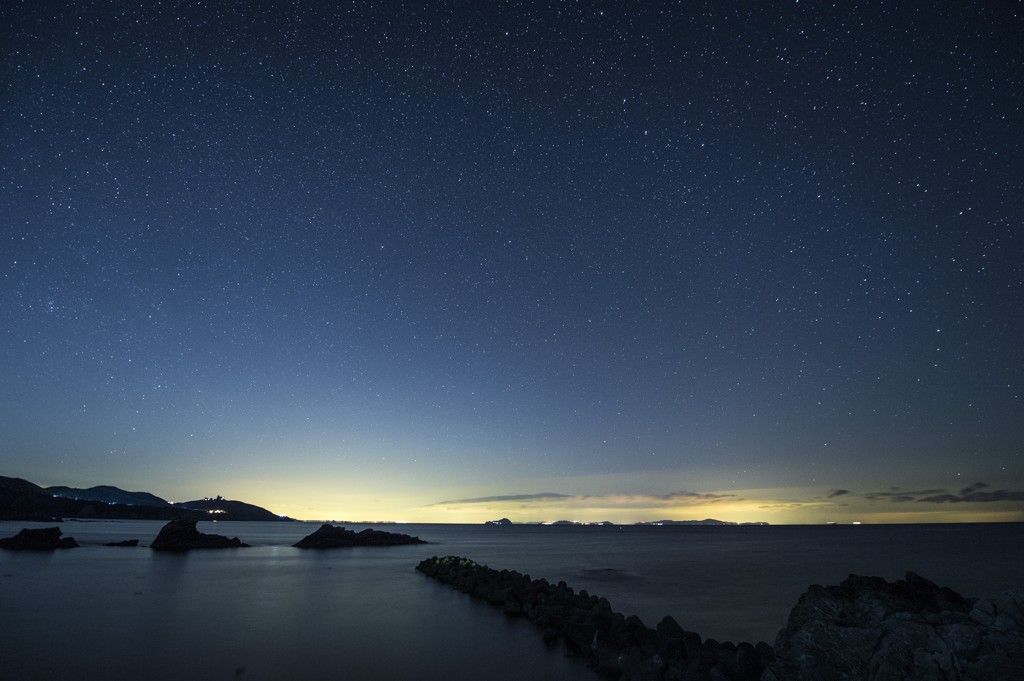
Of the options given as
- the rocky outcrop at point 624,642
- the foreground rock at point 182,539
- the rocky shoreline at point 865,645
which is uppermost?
the rocky shoreline at point 865,645

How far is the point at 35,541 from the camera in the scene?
4141 centimetres

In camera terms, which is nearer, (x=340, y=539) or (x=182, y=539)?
(x=182, y=539)

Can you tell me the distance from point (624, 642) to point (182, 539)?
5001cm

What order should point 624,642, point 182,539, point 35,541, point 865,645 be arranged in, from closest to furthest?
point 865,645 → point 624,642 → point 35,541 → point 182,539

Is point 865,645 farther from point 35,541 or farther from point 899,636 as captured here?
point 35,541

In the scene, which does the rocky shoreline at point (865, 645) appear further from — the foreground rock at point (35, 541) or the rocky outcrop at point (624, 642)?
the foreground rock at point (35, 541)

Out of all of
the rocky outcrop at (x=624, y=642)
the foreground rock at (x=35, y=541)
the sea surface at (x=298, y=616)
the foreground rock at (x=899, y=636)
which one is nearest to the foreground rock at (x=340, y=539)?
the sea surface at (x=298, y=616)

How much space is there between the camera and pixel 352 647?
1405 cm

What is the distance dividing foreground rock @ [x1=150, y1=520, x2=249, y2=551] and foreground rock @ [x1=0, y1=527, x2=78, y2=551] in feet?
22.7

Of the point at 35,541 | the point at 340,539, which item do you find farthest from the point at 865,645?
the point at 340,539

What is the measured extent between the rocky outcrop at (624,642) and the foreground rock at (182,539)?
3963 cm

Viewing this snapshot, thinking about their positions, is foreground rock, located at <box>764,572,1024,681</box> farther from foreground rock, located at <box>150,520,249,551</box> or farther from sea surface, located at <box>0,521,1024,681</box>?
foreground rock, located at <box>150,520,249,551</box>

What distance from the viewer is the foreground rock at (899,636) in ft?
21.1

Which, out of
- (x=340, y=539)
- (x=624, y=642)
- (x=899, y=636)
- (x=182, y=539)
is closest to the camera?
(x=899, y=636)
